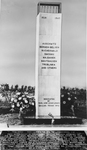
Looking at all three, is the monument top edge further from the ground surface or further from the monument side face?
the ground surface

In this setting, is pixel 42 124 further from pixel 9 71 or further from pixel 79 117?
pixel 9 71

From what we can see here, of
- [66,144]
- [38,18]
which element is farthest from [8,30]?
[66,144]

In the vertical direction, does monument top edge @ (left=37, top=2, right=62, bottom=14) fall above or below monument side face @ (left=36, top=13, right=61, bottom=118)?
above

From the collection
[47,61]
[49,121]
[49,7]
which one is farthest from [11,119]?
[49,7]

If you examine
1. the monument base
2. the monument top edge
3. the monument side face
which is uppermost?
the monument top edge

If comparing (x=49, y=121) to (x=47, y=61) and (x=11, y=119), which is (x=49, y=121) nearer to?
(x=11, y=119)

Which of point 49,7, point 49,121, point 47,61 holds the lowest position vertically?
point 49,121

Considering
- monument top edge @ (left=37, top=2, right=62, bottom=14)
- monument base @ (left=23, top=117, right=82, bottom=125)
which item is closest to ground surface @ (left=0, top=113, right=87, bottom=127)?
monument base @ (left=23, top=117, right=82, bottom=125)

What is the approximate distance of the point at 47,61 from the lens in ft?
10.6

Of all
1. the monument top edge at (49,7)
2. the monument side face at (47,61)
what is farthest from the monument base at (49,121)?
the monument top edge at (49,7)

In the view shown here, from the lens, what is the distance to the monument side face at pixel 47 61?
323 centimetres

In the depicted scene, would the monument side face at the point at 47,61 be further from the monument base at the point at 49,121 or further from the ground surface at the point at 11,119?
the ground surface at the point at 11,119

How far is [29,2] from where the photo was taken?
3283mm

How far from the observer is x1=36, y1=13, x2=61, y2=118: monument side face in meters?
3.23
